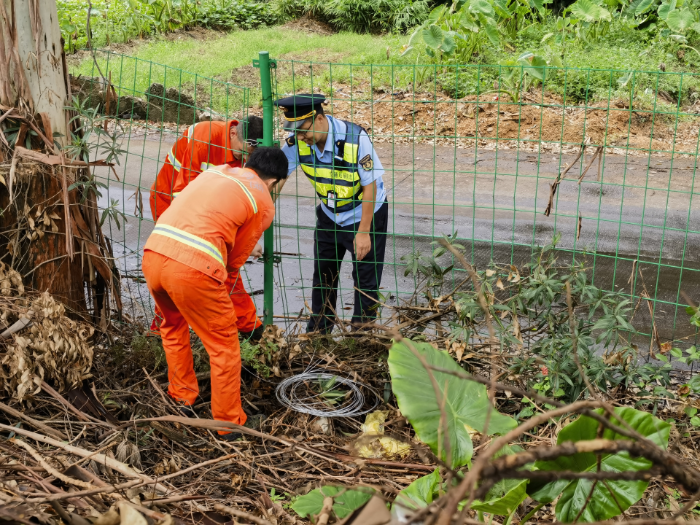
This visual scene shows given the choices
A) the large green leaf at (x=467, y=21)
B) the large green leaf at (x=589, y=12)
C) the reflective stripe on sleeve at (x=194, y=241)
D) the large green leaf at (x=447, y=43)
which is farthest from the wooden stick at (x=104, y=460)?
the large green leaf at (x=589, y=12)

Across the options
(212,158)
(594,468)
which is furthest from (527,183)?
(594,468)

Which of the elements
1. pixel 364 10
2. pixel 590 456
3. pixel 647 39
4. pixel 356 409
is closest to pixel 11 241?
pixel 356 409

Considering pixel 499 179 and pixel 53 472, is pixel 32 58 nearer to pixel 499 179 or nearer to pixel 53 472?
pixel 53 472

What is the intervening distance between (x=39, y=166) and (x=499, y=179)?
710 centimetres

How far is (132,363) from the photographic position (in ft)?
15.1

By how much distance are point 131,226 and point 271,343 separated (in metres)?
4.04

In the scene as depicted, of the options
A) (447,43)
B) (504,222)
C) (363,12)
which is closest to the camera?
(504,222)

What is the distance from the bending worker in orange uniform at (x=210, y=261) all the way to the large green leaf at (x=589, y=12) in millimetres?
11712

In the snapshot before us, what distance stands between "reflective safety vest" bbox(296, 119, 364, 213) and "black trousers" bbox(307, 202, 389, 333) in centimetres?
18

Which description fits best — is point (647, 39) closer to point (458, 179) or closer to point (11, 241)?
point (458, 179)

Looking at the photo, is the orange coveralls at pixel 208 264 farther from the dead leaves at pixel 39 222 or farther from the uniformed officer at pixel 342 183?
the uniformed officer at pixel 342 183

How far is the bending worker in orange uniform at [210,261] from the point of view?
391 centimetres

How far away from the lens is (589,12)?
14.0 m

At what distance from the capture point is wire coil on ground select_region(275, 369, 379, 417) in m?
4.20
